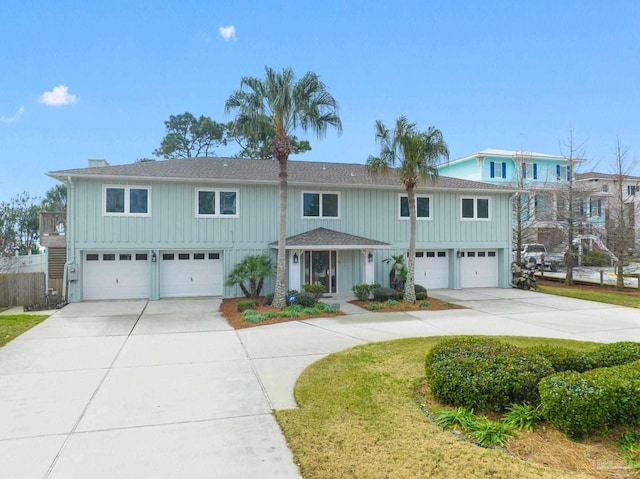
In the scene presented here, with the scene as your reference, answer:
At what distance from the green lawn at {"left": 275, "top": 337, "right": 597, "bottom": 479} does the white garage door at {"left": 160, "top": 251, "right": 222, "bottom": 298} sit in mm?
10746

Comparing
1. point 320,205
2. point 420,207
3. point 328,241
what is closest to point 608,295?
point 420,207

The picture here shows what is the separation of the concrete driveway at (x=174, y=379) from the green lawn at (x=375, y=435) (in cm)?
29

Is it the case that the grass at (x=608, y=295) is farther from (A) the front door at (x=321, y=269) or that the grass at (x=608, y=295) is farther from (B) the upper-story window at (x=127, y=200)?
(B) the upper-story window at (x=127, y=200)

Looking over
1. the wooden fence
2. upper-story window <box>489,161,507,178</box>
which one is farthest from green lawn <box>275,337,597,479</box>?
upper-story window <box>489,161,507,178</box>

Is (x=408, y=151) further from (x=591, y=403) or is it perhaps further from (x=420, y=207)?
(x=591, y=403)

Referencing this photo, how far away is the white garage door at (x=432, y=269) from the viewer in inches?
757

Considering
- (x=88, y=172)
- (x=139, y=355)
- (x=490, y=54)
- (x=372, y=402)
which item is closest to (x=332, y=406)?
(x=372, y=402)

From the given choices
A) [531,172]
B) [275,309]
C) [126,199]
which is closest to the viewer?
[275,309]

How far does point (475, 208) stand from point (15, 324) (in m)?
18.5

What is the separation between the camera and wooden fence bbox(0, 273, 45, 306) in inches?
582

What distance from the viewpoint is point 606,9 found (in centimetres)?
1395

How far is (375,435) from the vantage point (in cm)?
452

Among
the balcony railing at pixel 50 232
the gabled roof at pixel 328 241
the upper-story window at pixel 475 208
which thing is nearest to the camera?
the gabled roof at pixel 328 241

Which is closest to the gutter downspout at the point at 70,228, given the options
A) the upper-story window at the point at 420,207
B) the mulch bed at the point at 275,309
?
the mulch bed at the point at 275,309
